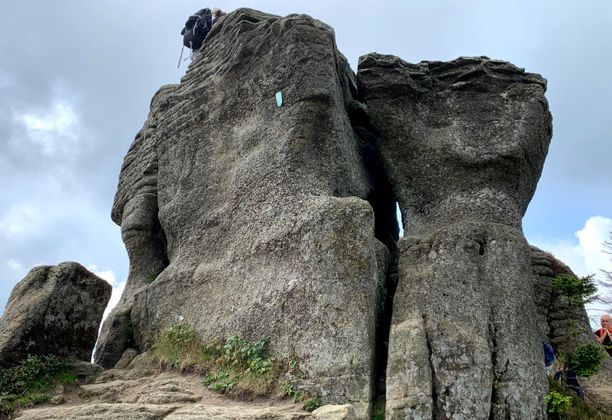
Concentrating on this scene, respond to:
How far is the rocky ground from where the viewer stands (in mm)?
8773

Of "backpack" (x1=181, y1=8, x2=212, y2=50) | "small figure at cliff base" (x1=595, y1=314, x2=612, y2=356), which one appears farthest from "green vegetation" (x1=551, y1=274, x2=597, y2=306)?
"backpack" (x1=181, y1=8, x2=212, y2=50)

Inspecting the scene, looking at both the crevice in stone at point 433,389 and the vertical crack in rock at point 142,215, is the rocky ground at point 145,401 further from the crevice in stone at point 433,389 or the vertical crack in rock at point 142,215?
the vertical crack in rock at point 142,215

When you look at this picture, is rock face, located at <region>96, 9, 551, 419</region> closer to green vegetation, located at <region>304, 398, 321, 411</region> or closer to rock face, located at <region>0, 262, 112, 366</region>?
green vegetation, located at <region>304, 398, 321, 411</region>

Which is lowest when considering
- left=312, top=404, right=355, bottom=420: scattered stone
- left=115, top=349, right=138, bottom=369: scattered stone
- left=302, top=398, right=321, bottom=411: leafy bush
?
left=312, top=404, right=355, bottom=420: scattered stone

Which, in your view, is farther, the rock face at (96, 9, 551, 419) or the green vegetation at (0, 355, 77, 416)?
the green vegetation at (0, 355, 77, 416)

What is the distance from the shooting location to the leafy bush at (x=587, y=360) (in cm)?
1152

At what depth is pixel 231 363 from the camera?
416 inches

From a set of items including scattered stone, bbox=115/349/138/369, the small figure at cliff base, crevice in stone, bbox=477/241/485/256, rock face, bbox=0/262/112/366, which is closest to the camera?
crevice in stone, bbox=477/241/485/256

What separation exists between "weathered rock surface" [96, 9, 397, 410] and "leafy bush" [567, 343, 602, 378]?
3.83 meters

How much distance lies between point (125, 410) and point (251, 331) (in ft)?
8.03

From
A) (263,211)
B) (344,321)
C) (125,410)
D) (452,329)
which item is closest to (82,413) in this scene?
(125,410)

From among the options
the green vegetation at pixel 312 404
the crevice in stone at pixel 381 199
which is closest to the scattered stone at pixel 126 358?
the green vegetation at pixel 312 404

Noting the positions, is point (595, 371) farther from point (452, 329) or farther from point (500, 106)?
point (500, 106)

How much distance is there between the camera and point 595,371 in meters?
11.6
